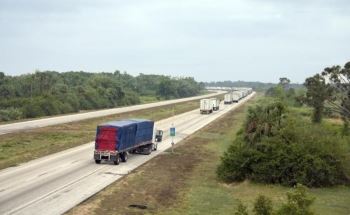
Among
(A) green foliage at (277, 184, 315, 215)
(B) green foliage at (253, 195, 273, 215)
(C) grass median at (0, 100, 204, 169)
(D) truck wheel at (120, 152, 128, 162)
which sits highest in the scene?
(A) green foliage at (277, 184, 315, 215)

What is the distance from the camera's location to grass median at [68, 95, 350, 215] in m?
23.2

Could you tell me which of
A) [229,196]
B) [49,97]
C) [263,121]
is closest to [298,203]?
[229,196]

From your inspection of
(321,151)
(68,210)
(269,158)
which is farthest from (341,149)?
(68,210)

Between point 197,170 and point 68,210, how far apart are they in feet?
47.7

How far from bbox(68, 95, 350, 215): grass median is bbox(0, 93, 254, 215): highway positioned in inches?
33.6

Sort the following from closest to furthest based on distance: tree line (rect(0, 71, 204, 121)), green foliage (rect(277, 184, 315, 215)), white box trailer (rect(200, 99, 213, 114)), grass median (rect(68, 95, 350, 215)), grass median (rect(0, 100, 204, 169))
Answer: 1. green foliage (rect(277, 184, 315, 215))
2. grass median (rect(68, 95, 350, 215))
3. grass median (rect(0, 100, 204, 169))
4. tree line (rect(0, 71, 204, 121))
5. white box trailer (rect(200, 99, 213, 114))

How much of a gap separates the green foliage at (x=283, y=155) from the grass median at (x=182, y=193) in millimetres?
798

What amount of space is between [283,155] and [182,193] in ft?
23.5

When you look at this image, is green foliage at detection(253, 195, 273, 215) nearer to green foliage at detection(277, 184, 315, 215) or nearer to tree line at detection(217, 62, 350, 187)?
green foliage at detection(277, 184, 315, 215)

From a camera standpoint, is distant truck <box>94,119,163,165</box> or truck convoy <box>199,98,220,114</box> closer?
distant truck <box>94,119,163,165</box>

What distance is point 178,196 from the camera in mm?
26156

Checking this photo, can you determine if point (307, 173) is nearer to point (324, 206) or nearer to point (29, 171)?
point (324, 206)

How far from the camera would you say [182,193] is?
27.0m

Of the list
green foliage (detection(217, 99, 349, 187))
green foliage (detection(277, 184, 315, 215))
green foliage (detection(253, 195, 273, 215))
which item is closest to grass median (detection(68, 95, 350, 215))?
green foliage (detection(217, 99, 349, 187))
